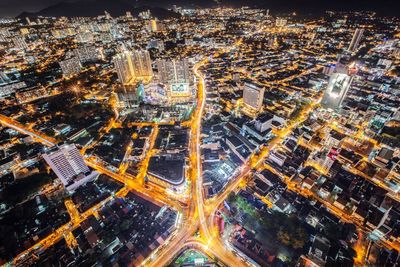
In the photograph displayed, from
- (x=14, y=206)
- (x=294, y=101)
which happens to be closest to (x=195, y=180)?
(x=14, y=206)

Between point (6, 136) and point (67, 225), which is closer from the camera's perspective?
point (67, 225)

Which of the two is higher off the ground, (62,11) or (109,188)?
(62,11)

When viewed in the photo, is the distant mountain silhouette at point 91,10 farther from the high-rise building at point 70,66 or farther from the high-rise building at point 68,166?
the high-rise building at point 68,166

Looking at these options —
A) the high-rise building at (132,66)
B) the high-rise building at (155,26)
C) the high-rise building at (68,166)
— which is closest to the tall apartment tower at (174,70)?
the high-rise building at (132,66)

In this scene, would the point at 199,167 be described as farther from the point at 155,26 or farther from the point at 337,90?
the point at 155,26

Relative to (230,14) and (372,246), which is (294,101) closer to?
(372,246)

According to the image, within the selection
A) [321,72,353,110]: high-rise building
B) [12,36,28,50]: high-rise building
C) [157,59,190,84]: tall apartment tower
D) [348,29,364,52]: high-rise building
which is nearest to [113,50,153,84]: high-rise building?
[157,59,190,84]: tall apartment tower
